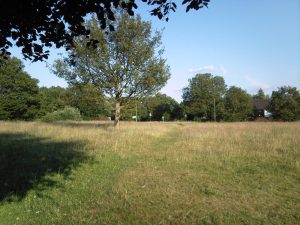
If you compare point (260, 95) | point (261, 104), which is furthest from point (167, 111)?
point (260, 95)

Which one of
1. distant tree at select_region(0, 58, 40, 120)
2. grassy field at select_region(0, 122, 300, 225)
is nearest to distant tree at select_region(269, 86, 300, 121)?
distant tree at select_region(0, 58, 40, 120)

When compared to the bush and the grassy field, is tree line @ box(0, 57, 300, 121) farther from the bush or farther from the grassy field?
the grassy field

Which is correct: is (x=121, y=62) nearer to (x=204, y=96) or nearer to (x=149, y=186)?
(x=149, y=186)

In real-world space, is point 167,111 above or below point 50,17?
above

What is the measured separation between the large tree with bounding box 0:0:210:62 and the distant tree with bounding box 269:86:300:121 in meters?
68.1

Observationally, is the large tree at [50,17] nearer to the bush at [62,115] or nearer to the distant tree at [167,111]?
the bush at [62,115]

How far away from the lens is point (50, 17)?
5246mm

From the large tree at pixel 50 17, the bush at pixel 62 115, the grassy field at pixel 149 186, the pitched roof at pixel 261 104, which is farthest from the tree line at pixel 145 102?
the large tree at pixel 50 17

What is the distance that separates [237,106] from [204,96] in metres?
17.1

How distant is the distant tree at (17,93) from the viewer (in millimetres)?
54219

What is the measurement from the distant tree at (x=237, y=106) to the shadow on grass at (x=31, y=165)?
217ft

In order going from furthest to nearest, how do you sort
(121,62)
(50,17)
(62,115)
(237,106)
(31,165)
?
Result: (237,106)
(62,115)
(121,62)
(31,165)
(50,17)

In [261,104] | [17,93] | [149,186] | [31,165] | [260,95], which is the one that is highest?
[260,95]

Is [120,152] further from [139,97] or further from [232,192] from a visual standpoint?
[139,97]
